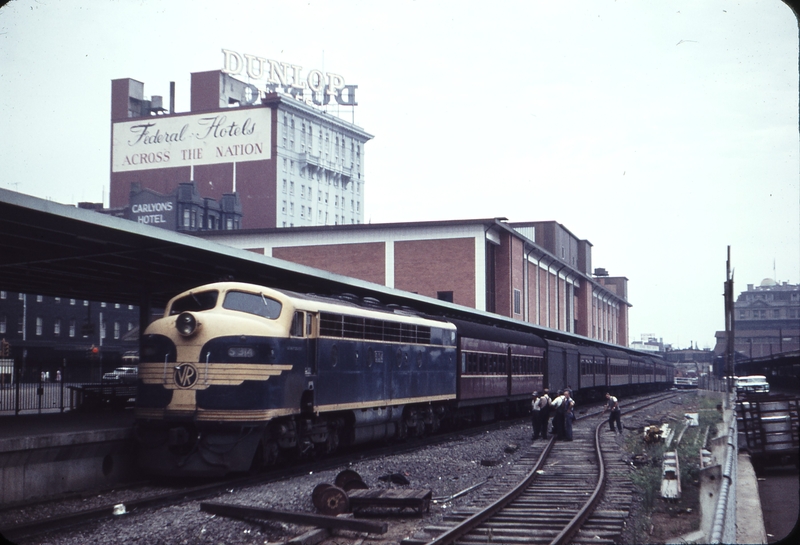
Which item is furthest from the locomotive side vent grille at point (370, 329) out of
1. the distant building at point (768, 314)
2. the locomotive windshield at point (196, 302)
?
the distant building at point (768, 314)

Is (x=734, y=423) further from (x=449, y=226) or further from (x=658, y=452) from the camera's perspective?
(x=449, y=226)

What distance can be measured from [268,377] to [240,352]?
0.69 meters

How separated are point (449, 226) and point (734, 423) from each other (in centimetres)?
3264

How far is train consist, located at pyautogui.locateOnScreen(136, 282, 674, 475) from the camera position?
15078mm

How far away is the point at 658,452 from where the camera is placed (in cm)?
2089

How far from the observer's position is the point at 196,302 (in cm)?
1638

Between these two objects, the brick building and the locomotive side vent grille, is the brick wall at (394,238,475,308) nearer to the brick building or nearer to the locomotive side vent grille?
the brick building

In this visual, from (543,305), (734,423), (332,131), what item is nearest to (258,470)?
(734,423)

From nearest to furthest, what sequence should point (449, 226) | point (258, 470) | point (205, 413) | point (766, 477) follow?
point (205, 413)
point (258, 470)
point (766, 477)
point (449, 226)

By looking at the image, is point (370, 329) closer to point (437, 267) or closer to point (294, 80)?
point (437, 267)

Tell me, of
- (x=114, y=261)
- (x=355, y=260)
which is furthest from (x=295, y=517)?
(x=355, y=260)

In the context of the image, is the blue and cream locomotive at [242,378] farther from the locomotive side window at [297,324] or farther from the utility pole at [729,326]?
the utility pole at [729,326]

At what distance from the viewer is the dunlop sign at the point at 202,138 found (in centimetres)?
9338

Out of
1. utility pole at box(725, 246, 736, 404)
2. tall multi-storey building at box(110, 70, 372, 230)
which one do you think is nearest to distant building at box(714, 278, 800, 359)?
utility pole at box(725, 246, 736, 404)
